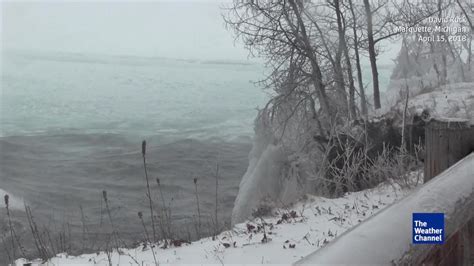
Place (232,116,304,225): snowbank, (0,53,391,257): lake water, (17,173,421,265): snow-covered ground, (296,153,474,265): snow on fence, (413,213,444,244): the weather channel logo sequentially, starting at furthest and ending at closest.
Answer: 1. (0,53,391,257): lake water
2. (232,116,304,225): snowbank
3. (17,173,421,265): snow-covered ground
4. (413,213,444,244): the weather channel logo
5. (296,153,474,265): snow on fence

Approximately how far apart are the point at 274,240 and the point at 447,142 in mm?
2898

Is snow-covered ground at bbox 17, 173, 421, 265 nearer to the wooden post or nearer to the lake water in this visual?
the lake water

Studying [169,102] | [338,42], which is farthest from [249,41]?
[169,102]

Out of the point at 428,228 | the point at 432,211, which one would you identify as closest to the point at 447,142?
the point at 432,211

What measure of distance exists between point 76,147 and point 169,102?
62.6 feet

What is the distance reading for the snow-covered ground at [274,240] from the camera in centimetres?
527

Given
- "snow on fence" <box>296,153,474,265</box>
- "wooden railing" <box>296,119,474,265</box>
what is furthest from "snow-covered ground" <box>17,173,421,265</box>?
"snow on fence" <box>296,153,474,265</box>

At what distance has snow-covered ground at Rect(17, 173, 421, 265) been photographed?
527cm

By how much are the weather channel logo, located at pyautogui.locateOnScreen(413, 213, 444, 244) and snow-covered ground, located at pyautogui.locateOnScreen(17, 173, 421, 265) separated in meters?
2.95

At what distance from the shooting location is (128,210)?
1870 centimetres

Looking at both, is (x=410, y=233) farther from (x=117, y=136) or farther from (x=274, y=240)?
(x=117, y=136)

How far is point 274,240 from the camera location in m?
5.70

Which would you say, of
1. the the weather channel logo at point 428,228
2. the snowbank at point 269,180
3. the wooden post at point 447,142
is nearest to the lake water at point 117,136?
the snowbank at point 269,180

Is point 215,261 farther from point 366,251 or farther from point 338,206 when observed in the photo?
point 366,251
